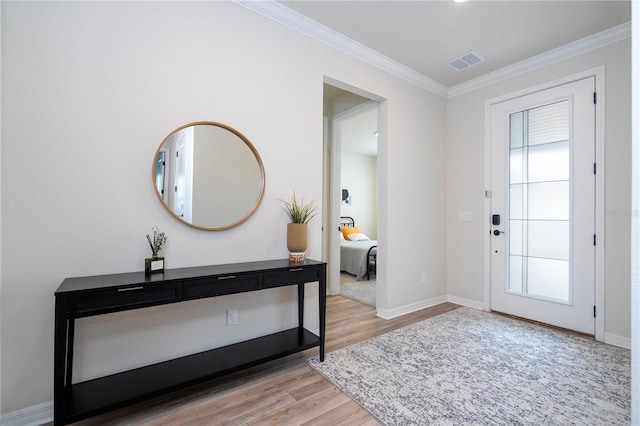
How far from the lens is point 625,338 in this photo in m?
2.57

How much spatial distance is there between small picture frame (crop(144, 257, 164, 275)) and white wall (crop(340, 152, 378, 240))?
592 cm

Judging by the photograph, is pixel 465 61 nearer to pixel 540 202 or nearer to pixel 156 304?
pixel 540 202

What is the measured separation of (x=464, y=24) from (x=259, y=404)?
11.2 ft

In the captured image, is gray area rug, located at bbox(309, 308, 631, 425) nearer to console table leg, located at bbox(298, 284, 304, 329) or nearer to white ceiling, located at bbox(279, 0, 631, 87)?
console table leg, located at bbox(298, 284, 304, 329)

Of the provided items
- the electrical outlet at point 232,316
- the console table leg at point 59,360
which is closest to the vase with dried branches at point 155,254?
the console table leg at point 59,360

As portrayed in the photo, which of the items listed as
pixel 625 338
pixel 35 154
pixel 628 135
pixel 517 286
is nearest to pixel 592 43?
pixel 628 135

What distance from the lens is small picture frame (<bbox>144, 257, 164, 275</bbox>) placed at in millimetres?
1776

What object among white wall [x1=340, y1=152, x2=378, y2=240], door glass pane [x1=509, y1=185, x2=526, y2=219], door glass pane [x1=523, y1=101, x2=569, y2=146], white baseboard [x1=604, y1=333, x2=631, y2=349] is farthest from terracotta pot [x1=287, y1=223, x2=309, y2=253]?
white wall [x1=340, y1=152, x2=378, y2=240]

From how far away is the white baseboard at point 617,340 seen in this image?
8.39 ft

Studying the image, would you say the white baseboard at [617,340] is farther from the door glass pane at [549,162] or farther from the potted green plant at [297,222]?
the potted green plant at [297,222]

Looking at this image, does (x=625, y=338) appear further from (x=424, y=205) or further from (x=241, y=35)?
(x=241, y=35)

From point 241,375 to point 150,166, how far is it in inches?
62.1

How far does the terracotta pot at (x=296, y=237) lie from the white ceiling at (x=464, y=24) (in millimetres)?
1820

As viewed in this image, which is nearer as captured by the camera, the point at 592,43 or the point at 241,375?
the point at 241,375
